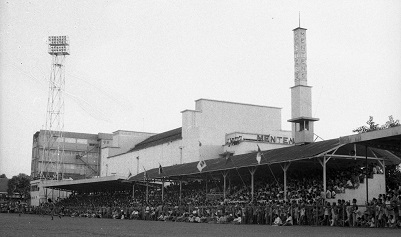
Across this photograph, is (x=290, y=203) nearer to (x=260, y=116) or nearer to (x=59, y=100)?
(x=260, y=116)

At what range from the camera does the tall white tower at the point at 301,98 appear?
129ft

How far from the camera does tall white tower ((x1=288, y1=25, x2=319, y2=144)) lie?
39438 mm

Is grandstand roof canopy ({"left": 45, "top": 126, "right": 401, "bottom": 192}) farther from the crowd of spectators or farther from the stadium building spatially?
the crowd of spectators

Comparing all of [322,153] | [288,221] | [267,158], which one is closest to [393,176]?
[267,158]

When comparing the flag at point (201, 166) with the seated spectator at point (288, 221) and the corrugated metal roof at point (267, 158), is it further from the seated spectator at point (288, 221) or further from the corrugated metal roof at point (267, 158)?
the seated spectator at point (288, 221)

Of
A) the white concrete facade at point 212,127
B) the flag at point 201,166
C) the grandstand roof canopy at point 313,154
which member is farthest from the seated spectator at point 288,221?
the white concrete facade at point 212,127

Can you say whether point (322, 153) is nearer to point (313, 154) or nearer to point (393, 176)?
point (313, 154)

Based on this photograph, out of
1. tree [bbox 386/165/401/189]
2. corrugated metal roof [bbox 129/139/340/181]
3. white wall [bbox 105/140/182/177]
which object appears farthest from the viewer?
white wall [bbox 105/140/182/177]

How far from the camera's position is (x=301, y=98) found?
4144 centimetres

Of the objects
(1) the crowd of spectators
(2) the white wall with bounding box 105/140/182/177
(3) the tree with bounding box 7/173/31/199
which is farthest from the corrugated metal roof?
(3) the tree with bounding box 7/173/31/199

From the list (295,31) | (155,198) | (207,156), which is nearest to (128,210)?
(155,198)

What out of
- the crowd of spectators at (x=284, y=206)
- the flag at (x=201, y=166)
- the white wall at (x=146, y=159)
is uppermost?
the white wall at (x=146, y=159)

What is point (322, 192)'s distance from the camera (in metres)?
30.3

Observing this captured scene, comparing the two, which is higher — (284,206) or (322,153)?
(322,153)
